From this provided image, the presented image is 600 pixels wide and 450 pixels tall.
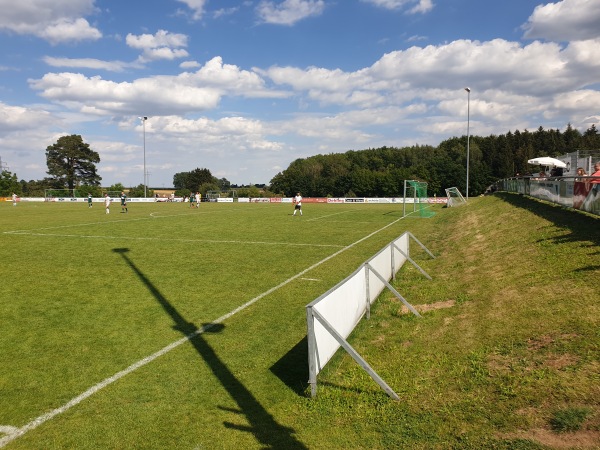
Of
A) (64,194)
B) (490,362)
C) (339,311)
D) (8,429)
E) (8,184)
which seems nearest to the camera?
(8,429)

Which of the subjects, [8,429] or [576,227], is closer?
[8,429]

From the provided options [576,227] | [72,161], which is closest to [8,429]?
[576,227]

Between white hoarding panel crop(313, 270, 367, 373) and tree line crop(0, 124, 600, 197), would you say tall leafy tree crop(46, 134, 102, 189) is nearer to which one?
tree line crop(0, 124, 600, 197)

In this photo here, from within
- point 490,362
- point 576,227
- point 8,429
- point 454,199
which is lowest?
point 8,429

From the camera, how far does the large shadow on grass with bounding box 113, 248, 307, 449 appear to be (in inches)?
170

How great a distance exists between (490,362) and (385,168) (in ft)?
435

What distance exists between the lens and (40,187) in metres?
122

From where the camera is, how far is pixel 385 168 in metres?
134

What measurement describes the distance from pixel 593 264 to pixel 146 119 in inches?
2796

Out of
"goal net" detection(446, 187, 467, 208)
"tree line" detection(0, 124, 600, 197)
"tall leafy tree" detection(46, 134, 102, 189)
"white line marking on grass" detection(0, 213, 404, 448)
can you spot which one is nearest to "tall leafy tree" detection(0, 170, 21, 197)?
"tree line" detection(0, 124, 600, 197)

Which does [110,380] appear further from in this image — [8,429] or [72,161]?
[72,161]

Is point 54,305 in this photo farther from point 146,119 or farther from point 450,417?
point 146,119

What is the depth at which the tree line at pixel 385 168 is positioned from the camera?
98500mm

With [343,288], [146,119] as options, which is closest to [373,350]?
[343,288]
